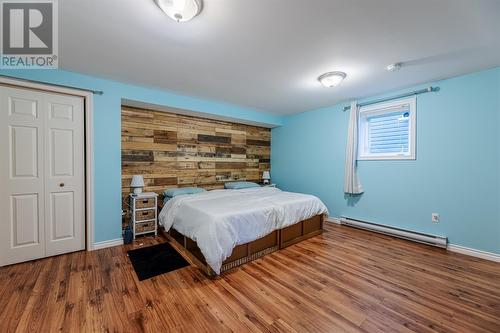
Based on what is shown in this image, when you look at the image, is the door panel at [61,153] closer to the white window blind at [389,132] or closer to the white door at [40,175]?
the white door at [40,175]

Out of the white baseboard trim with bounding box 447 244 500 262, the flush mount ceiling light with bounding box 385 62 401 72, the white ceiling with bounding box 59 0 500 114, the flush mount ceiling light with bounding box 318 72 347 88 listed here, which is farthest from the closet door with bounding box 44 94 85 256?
the white baseboard trim with bounding box 447 244 500 262

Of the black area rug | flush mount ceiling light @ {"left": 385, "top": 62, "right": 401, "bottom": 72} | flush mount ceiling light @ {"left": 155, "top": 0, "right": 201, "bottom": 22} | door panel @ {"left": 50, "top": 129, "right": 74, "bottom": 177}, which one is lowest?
the black area rug

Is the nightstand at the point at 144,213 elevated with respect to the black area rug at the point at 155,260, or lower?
elevated

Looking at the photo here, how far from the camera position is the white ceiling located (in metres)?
1.58

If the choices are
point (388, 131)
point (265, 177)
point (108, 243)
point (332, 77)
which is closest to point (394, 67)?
point (332, 77)

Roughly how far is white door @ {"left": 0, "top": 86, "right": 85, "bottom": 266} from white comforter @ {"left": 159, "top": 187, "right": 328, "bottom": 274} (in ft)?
4.04

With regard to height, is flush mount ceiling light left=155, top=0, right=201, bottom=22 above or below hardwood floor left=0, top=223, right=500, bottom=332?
above

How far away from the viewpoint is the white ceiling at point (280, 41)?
62.3 inches

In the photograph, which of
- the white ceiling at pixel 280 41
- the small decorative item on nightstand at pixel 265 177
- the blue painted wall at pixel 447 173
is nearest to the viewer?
the white ceiling at pixel 280 41

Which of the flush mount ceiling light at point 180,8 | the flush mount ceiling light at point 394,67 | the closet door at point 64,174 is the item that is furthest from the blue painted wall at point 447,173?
the closet door at point 64,174

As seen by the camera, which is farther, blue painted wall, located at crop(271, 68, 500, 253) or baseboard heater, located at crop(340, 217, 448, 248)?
baseboard heater, located at crop(340, 217, 448, 248)

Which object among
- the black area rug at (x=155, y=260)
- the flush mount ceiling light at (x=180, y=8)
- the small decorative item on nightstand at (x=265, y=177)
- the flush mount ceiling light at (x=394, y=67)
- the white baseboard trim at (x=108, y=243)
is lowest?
the black area rug at (x=155, y=260)

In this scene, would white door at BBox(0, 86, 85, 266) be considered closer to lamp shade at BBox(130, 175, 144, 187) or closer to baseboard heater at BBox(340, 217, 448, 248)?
lamp shade at BBox(130, 175, 144, 187)

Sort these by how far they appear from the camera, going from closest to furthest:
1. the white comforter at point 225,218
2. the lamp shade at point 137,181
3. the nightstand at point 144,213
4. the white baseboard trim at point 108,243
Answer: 1. the white comforter at point 225,218
2. the white baseboard trim at point 108,243
3. the nightstand at point 144,213
4. the lamp shade at point 137,181
